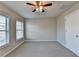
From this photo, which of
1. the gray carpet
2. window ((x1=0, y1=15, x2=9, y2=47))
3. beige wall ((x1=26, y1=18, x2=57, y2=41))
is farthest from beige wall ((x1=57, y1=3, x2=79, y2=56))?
beige wall ((x1=26, y1=18, x2=57, y2=41))

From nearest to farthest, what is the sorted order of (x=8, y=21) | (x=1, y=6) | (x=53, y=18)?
(x=1, y=6) → (x=8, y=21) → (x=53, y=18)

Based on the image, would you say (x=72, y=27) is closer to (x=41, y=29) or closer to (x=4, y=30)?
(x=4, y=30)

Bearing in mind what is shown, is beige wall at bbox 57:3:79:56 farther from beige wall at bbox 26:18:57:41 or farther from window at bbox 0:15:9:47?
beige wall at bbox 26:18:57:41

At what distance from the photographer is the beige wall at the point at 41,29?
9.06 meters

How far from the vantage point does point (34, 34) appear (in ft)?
30.0

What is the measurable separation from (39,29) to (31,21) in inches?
38.5

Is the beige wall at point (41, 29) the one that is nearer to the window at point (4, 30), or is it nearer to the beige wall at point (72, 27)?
the beige wall at point (72, 27)

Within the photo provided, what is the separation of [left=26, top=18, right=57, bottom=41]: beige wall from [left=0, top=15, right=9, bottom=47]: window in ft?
14.3

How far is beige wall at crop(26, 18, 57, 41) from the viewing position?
9.06 meters

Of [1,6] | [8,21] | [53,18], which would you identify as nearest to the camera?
[1,6]

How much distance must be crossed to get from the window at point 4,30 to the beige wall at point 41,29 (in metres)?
4.37

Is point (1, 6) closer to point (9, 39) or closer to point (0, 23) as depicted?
point (0, 23)

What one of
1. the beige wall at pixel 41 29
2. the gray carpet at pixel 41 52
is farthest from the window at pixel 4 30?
the beige wall at pixel 41 29

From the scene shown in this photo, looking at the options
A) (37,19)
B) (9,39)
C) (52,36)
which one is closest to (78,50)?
(9,39)
